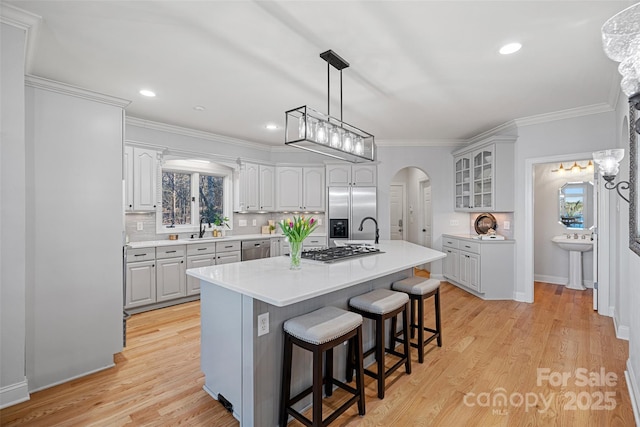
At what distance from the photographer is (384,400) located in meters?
2.18

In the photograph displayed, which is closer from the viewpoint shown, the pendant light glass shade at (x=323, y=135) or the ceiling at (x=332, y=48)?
the ceiling at (x=332, y=48)

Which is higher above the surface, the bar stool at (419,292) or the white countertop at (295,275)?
the white countertop at (295,275)

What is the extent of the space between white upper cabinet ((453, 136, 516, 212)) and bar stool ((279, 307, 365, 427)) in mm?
3685

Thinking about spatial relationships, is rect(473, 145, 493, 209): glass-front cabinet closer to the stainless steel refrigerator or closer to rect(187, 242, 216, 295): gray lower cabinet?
the stainless steel refrigerator

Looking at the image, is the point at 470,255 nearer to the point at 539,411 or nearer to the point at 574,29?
the point at 539,411

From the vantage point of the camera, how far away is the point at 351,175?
18.8 feet

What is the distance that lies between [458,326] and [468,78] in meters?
2.69

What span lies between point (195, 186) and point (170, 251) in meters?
1.36

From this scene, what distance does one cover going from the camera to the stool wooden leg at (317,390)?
1.71 meters

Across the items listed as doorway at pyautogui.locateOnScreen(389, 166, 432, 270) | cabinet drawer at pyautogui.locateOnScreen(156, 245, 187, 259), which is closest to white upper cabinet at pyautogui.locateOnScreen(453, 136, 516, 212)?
doorway at pyautogui.locateOnScreen(389, 166, 432, 270)

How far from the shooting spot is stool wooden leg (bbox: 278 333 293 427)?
1.87 metres

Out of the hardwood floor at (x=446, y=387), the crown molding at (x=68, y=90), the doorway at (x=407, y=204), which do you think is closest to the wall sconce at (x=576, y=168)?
the doorway at (x=407, y=204)

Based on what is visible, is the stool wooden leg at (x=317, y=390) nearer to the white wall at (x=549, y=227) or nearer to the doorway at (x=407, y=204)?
the white wall at (x=549, y=227)

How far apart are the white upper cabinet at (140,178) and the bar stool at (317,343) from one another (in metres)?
3.34
